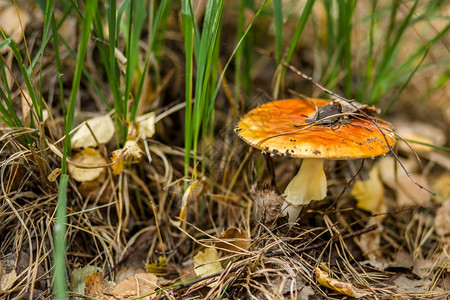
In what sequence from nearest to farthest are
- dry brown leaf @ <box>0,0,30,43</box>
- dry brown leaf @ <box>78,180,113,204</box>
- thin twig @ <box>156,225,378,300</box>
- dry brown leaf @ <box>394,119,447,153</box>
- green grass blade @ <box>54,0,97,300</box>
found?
green grass blade @ <box>54,0,97,300</box>
thin twig @ <box>156,225,378,300</box>
dry brown leaf @ <box>78,180,113,204</box>
dry brown leaf @ <box>0,0,30,43</box>
dry brown leaf @ <box>394,119,447,153</box>

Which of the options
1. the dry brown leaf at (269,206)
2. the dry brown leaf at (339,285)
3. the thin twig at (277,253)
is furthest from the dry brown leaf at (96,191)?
the dry brown leaf at (339,285)

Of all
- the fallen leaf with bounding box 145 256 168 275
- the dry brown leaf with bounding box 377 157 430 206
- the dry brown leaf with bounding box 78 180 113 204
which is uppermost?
the dry brown leaf with bounding box 78 180 113 204

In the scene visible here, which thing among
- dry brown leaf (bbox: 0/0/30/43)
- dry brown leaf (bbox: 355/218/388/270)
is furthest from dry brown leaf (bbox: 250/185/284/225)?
dry brown leaf (bbox: 0/0/30/43)

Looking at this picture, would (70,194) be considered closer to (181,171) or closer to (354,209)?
(181,171)

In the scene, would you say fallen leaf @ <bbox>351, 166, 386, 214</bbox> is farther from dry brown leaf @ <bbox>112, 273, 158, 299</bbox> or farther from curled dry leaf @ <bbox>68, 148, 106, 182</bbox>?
curled dry leaf @ <bbox>68, 148, 106, 182</bbox>

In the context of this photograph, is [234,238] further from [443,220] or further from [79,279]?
[443,220]

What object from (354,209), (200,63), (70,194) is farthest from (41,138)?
Answer: (354,209)
